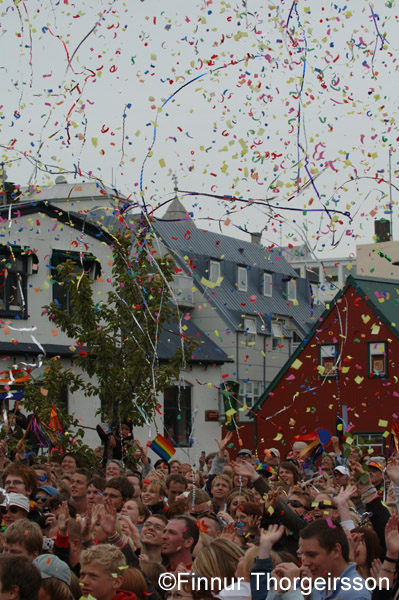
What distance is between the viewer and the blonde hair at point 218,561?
6211mm

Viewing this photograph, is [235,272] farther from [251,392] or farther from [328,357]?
[328,357]

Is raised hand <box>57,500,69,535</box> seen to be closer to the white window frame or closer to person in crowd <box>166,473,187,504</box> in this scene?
person in crowd <box>166,473,187,504</box>

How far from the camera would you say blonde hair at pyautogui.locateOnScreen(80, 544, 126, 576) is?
6.00 metres

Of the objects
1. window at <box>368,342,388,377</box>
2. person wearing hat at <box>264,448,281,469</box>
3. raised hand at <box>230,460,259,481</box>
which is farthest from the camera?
window at <box>368,342,388,377</box>

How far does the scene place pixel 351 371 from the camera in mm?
31672

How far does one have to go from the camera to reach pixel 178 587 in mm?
5988

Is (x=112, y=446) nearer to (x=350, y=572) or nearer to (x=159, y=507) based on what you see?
(x=159, y=507)

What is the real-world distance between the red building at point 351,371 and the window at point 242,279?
11205 mm

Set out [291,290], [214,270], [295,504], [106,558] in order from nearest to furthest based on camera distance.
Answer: [106,558] < [295,504] < [214,270] < [291,290]

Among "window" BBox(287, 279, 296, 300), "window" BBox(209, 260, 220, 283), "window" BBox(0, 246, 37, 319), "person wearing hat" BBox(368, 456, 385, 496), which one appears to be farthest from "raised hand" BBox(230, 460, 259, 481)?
"window" BBox(287, 279, 296, 300)

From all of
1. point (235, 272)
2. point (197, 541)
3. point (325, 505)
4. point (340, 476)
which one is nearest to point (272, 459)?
point (340, 476)

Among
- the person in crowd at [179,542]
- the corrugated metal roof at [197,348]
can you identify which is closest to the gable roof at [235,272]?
the corrugated metal roof at [197,348]

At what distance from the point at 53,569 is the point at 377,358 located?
990 inches

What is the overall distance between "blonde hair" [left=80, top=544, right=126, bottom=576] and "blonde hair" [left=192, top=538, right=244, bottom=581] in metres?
0.50
